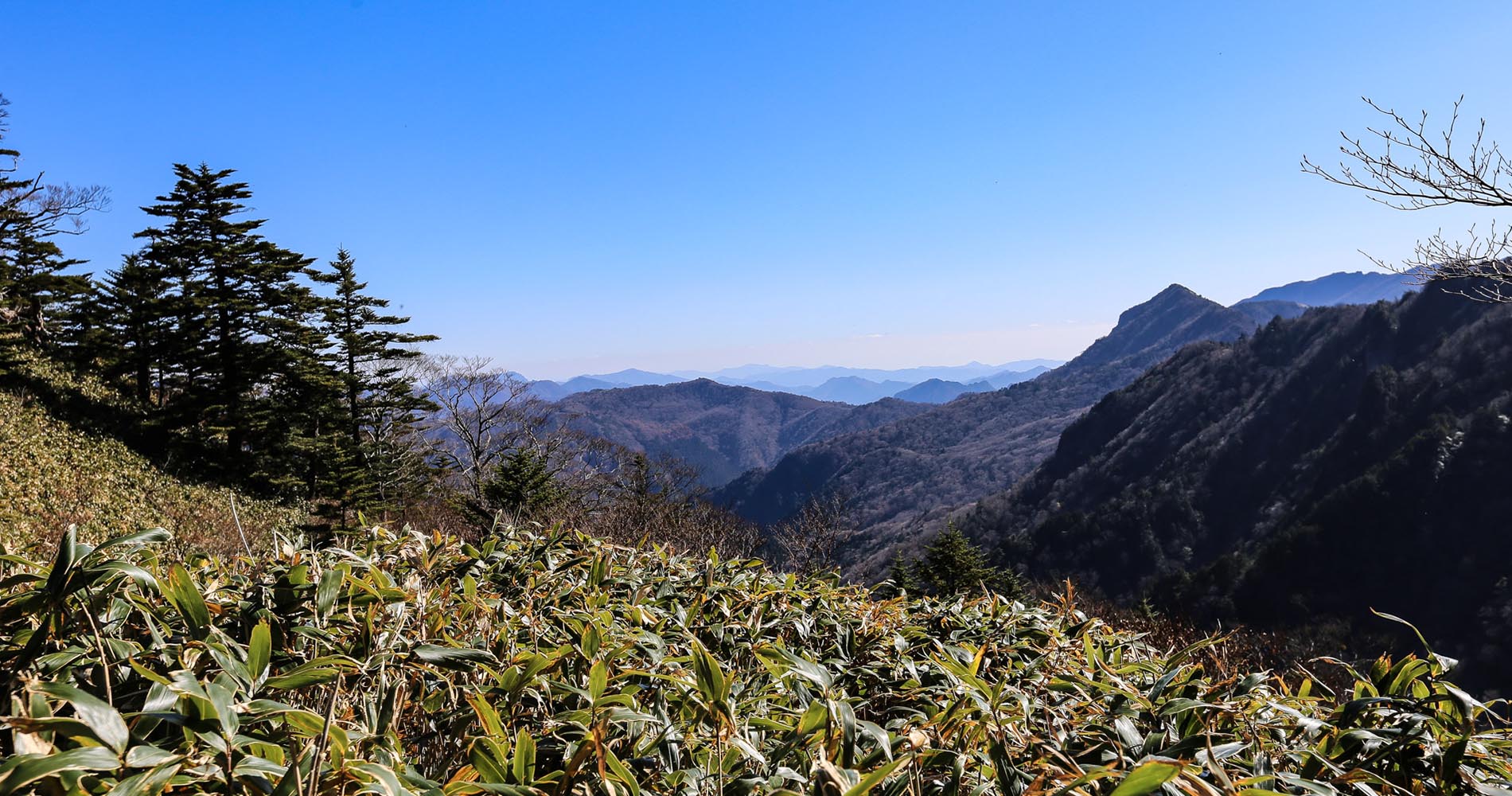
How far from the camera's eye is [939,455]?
11262 centimetres

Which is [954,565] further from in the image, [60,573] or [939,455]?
[939,455]

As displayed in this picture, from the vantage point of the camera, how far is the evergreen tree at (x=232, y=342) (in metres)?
20.5

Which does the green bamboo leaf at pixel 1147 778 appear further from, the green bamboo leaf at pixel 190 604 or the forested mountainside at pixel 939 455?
the forested mountainside at pixel 939 455

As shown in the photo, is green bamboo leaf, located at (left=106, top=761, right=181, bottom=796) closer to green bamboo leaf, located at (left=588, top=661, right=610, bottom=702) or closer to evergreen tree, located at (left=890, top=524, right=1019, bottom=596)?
green bamboo leaf, located at (left=588, top=661, right=610, bottom=702)

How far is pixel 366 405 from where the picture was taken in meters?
24.0

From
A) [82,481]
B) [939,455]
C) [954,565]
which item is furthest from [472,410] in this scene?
[939,455]

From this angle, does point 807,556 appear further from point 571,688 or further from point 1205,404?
point 1205,404

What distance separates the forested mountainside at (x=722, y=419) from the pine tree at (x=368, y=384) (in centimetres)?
11396

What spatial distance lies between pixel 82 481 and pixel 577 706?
66.9 feet

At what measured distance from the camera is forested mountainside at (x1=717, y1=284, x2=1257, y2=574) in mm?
95062

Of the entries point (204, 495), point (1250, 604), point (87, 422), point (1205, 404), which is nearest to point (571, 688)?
point (204, 495)

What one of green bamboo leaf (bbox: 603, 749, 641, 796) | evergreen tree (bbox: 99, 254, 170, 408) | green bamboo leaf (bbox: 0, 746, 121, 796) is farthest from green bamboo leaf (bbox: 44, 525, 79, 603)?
evergreen tree (bbox: 99, 254, 170, 408)

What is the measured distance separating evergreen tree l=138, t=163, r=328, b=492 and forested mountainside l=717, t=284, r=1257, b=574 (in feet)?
160

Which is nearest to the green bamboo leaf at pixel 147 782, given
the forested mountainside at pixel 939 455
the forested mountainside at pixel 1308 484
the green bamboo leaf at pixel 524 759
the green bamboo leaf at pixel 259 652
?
the green bamboo leaf at pixel 259 652
